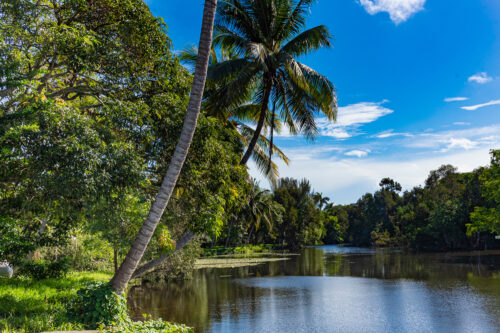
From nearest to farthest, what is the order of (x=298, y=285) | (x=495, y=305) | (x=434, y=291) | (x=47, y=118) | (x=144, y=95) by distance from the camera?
(x=47, y=118) < (x=144, y=95) < (x=495, y=305) < (x=434, y=291) < (x=298, y=285)

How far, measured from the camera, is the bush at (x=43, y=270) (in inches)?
470

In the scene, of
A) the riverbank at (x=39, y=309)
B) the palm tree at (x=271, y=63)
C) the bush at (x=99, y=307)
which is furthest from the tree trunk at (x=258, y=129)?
the bush at (x=99, y=307)

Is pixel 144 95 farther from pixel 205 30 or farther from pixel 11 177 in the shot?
pixel 11 177

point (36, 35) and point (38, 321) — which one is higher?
point (36, 35)

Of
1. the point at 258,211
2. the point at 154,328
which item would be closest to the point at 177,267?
the point at 258,211

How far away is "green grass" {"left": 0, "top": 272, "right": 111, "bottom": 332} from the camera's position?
6434mm

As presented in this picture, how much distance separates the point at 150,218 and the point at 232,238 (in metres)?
46.5

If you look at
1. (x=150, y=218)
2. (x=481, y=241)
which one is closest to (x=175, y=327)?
(x=150, y=218)

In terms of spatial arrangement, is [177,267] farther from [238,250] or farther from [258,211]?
[238,250]

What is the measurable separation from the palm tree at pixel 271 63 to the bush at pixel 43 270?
7.72 metres

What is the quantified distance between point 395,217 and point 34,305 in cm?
7248

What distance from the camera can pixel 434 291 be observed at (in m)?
17.8

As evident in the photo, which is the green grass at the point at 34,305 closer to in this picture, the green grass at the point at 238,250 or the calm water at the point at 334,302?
the calm water at the point at 334,302

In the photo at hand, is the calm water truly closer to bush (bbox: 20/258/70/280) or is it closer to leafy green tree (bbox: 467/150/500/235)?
bush (bbox: 20/258/70/280)
